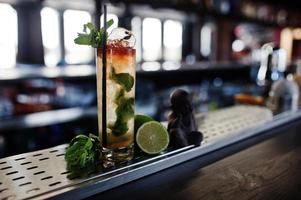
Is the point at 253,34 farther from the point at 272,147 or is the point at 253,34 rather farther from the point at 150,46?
the point at 272,147

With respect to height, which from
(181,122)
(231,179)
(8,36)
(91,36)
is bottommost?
(231,179)

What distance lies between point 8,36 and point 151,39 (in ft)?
10.8

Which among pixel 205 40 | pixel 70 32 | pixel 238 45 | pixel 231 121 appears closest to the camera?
pixel 231 121

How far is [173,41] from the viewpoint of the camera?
819 cm

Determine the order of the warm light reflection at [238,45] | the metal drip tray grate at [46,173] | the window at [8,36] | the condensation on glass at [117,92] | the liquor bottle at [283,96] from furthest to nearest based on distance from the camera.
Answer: the warm light reflection at [238,45], the window at [8,36], the liquor bottle at [283,96], the condensation on glass at [117,92], the metal drip tray grate at [46,173]

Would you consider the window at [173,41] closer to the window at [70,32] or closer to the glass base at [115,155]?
the window at [70,32]

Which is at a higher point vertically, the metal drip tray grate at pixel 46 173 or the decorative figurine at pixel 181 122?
the decorative figurine at pixel 181 122

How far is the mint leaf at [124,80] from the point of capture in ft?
2.72

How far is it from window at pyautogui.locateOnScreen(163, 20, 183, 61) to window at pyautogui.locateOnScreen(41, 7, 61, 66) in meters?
2.84

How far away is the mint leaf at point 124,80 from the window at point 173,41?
23.7ft

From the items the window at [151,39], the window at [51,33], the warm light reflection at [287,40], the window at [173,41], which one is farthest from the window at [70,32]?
the warm light reflection at [287,40]

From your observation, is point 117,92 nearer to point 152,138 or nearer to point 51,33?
point 152,138

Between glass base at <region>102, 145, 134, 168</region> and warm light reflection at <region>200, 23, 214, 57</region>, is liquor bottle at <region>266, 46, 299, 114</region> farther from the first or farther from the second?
warm light reflection at <region>200, 23, 214, 57</region>

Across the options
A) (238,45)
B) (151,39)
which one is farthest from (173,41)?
(238,45)
